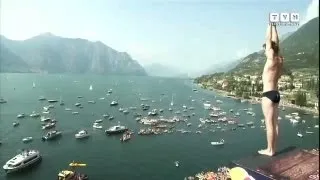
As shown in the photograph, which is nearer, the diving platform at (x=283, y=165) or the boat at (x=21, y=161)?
the diving platform at (x=283, y=165)

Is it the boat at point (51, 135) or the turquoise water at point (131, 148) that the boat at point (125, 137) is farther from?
the boat at point (51, 135)

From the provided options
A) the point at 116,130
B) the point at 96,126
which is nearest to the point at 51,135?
the point at 96,126

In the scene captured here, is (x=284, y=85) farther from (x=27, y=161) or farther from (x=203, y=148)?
(x=27, y=161)

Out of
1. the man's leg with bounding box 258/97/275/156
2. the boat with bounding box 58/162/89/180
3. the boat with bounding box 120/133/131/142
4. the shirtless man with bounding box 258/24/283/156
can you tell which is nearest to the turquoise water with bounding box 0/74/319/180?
the boat with bounding box 120/133/131/142

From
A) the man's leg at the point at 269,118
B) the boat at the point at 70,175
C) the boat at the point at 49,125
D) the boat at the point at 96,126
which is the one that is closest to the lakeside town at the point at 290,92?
the boat at the point at 96,126

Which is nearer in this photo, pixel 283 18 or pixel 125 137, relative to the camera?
pixel 283 18

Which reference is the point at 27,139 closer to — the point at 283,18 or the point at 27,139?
the point at 27,139
